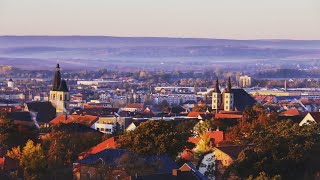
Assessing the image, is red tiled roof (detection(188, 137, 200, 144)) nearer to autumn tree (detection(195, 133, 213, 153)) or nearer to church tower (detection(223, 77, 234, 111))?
autumn tree (detection(195, 133, 213, 153))

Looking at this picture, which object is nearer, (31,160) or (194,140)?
(31,160)

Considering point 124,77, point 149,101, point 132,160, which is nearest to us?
point 132,160

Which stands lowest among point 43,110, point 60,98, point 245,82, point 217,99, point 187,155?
point 245,82

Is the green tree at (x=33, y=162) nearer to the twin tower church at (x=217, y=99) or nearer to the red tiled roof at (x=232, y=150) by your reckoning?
the red tiled roof at (x=232, y=150)

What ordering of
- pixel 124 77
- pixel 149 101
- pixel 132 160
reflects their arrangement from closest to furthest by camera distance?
pixel 132 160, pixel 149 101, pixel 124 77

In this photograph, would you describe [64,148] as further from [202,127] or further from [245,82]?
[245,82]

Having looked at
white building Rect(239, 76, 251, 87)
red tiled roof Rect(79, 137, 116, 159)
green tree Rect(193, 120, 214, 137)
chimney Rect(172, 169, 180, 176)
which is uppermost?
chimney Rect(172, 169, 180, 176)

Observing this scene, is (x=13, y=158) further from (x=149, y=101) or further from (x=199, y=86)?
(x=199, y=86)

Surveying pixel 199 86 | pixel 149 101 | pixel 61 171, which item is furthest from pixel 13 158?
pixel 199 86

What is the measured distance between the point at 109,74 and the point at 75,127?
12982 cm

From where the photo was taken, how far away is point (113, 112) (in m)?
56.6

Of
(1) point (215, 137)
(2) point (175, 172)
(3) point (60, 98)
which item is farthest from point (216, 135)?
(3) point (60, 98)

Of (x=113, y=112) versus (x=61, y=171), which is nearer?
(x=61, y=171)

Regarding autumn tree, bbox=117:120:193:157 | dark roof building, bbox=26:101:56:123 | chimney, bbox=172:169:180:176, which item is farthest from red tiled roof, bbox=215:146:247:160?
dark roof building, bbox=26:101:56:123
